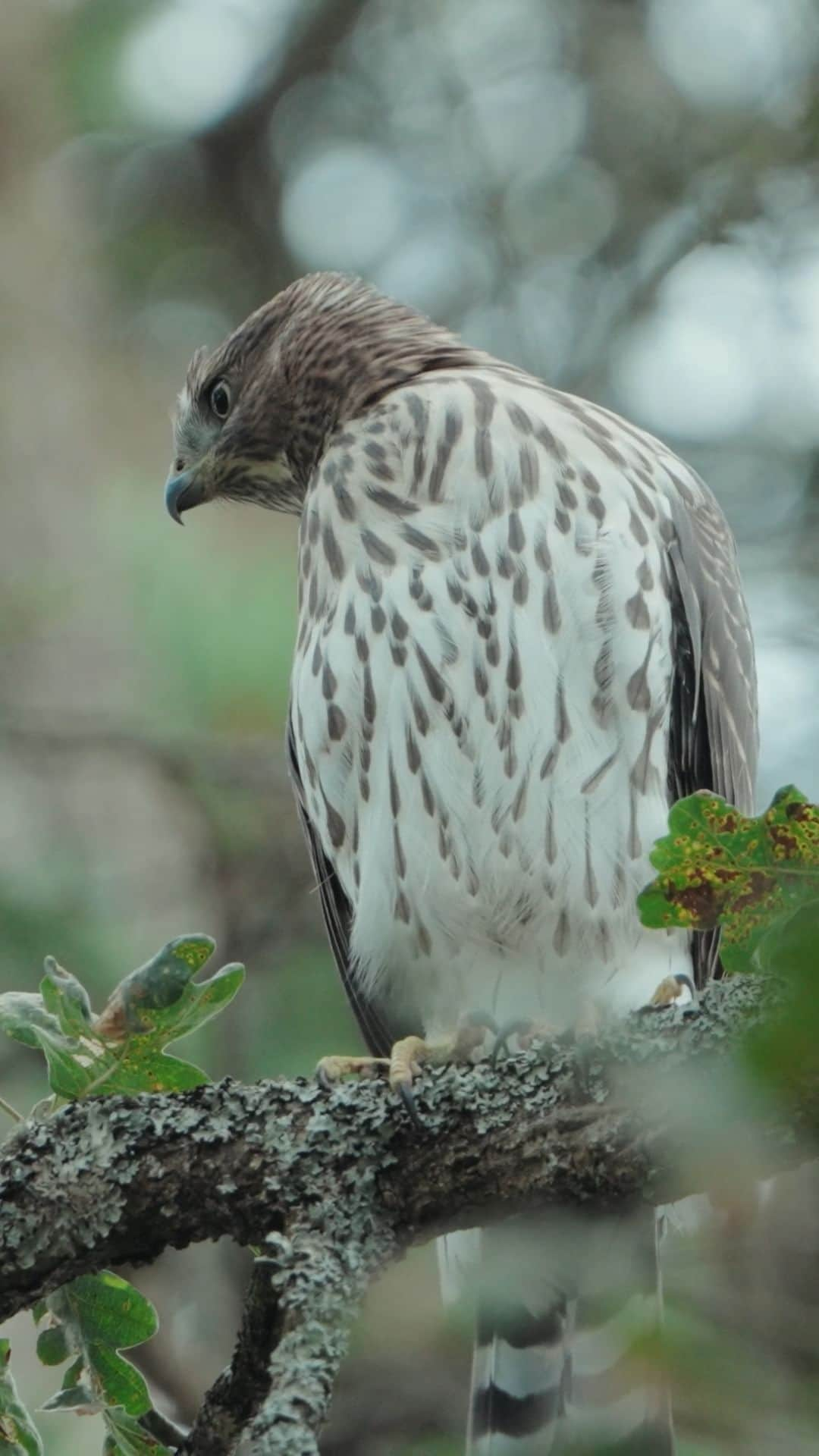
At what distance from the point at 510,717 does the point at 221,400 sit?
4.58ft

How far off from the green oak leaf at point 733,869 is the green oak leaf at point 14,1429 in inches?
39.9

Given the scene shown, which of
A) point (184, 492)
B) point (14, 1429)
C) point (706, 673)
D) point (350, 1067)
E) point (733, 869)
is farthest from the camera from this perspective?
point (184, 492)

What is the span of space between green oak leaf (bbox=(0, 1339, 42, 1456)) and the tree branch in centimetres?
17

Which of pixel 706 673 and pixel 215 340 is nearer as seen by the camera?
pixel 706 673

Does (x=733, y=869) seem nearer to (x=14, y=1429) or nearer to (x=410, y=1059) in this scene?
(x=14, y=1429)

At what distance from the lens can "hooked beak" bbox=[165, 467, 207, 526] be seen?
426cm

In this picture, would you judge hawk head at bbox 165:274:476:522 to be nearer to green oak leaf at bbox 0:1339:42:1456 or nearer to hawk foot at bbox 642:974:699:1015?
hawk foot at bbox 642:974:699:1015

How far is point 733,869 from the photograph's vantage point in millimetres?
1413

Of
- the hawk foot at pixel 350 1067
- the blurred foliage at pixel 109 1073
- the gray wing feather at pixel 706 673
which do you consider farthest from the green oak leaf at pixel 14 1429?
the gray wing feather at pixel 706 673

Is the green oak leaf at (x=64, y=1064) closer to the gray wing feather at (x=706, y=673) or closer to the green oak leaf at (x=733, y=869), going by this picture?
the green oak leaf at (x=733, y=869)

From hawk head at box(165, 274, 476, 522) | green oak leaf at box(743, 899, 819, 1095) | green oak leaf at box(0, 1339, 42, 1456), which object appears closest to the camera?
green oak leaf at box(743, 899, 819, 1095)

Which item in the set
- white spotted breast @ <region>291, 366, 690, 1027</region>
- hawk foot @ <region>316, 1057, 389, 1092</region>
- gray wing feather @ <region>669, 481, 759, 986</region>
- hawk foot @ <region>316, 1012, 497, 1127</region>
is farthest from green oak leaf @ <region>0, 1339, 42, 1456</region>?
gray wing feather @ <region>669, 481, 759, 986</region>

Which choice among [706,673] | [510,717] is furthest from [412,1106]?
[706,673]

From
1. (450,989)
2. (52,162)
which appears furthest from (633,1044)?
(52,162)
